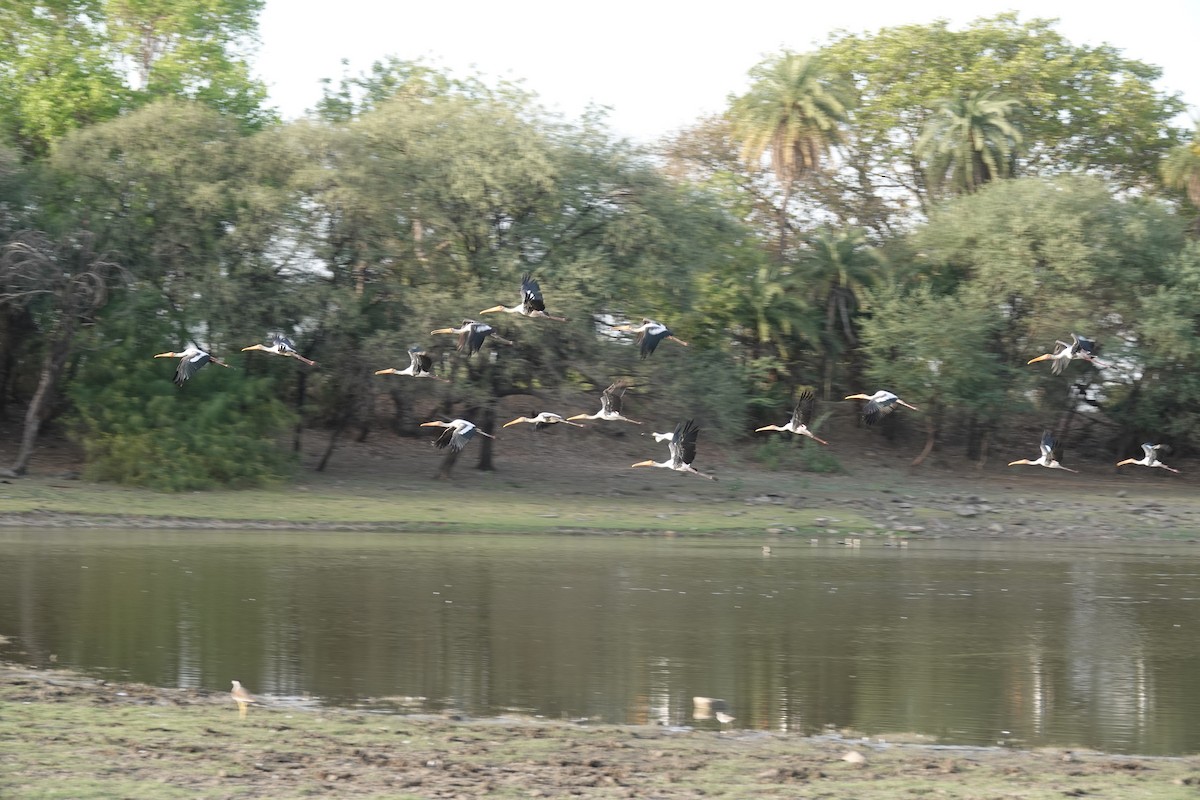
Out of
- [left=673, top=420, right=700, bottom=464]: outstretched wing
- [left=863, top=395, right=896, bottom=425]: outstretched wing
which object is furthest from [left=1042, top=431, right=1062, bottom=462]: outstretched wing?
[left=673, top=420, right=700, bottom=464]: outstretched wing

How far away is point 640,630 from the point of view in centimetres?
1917

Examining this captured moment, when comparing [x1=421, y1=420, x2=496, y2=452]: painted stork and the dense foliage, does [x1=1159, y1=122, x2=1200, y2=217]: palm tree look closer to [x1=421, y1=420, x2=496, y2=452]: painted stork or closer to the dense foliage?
the dense foliage

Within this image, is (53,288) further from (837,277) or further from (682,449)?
(837,277)

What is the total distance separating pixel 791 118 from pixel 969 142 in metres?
6.62

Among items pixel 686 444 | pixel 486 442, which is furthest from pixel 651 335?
pixel 486 442

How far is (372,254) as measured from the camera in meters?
39.8

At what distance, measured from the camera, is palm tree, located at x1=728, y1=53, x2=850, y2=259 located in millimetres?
52719

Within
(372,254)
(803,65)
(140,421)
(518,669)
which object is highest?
(803,65)

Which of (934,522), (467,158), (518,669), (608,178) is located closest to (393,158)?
(467,158)

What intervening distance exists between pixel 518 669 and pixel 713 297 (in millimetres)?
35039

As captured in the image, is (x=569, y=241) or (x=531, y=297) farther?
(x=569, y=241)

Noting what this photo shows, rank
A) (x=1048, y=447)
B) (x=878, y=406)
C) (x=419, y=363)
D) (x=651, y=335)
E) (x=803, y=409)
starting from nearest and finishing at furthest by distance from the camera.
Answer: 1. (x=803, y=409)
2. (x=878, y=406)
3. (x=651, y=335)
4. (x=419, y=363)
5. (x=1048, y=447)

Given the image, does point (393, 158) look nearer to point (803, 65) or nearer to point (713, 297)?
point (713, 297)

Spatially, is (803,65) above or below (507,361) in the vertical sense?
above
